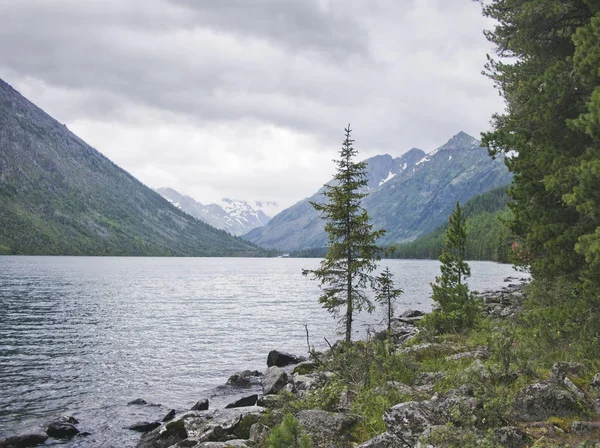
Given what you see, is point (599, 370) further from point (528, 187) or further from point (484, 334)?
point (484, 334)

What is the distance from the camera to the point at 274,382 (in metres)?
22.3

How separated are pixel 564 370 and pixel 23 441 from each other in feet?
60.4

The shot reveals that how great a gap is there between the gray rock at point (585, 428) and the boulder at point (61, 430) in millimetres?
18117

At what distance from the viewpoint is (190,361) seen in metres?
31.5

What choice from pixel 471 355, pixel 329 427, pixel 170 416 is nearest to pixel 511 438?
pixel 329 427

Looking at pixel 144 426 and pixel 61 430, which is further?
pixel 144 426

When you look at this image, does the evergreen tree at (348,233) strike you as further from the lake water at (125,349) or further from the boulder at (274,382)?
the lake water at (125,349)

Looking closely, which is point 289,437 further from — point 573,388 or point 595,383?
point 595,383

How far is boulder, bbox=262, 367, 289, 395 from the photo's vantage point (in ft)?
71.9

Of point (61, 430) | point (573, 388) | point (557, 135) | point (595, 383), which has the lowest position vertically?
point (61, 430)

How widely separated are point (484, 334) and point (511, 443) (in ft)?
50.0

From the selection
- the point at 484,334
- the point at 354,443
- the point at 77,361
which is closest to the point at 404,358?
the point at 354,443

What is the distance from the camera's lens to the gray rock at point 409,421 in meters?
8.05

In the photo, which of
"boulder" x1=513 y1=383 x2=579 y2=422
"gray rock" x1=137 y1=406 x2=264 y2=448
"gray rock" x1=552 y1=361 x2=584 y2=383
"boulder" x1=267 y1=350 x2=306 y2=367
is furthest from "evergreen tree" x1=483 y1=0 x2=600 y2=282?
"boulder" x1=267 y1=350 x2=306 y2=367
